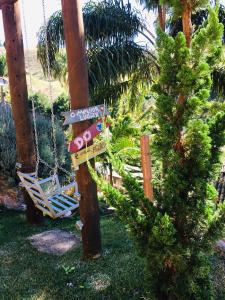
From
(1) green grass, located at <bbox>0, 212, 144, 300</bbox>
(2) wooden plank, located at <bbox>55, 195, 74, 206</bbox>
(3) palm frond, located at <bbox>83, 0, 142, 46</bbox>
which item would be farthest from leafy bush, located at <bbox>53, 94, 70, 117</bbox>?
(1) green grass, located at <bbox>0, 212, 144, 300</bbox>

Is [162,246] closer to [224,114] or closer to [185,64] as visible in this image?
[224,114]

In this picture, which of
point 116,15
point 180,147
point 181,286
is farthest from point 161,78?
point 116,15

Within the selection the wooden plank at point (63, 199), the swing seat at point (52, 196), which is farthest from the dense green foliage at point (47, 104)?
the swing seat at point (52, 196)

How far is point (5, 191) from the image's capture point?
8164mm

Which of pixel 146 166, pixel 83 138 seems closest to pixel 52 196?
pixel 83 138

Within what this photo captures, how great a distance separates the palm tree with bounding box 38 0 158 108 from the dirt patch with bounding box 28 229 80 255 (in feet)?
13.7

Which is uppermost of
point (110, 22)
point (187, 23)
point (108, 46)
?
point (110, 22)

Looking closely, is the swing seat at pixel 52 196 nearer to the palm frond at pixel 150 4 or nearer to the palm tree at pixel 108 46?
the palm tree at pixel 108 46

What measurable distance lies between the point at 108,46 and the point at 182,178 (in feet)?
22.8

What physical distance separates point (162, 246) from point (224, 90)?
7.65 metres

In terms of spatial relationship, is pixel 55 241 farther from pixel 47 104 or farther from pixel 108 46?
pixel 47 104

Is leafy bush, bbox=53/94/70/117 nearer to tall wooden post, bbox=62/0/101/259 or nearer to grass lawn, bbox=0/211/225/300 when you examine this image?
grass lawn, bbox=0/211/225/300

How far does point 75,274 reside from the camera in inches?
185

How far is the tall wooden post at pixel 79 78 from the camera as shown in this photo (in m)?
4.62
